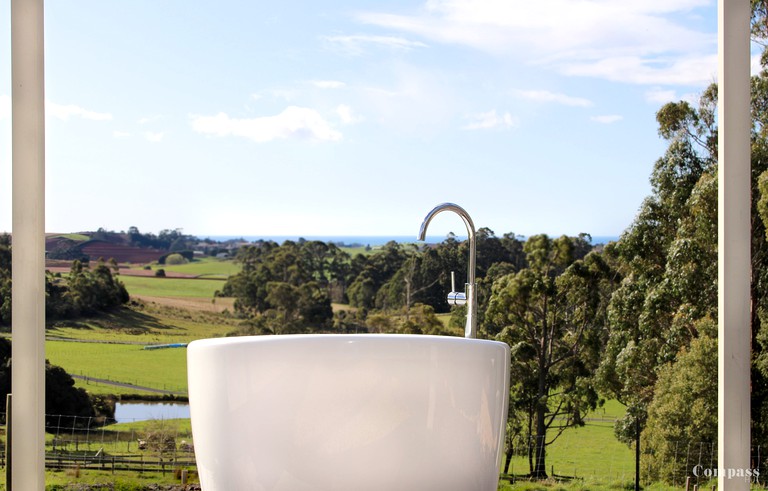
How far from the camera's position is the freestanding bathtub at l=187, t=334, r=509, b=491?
2.03 m

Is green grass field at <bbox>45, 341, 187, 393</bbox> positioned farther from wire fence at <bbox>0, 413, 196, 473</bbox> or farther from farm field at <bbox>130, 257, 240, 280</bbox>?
farm field at <bbox>130, 257, 240, 280</bbox>

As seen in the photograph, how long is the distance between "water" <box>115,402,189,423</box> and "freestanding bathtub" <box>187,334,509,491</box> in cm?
346

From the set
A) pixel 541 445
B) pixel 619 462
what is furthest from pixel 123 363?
pixel 619 462

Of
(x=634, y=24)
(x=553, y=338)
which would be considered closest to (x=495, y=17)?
(x=634, y=24)

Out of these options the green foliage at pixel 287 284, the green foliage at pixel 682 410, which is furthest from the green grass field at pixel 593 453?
the green foliage at pixel 287 284

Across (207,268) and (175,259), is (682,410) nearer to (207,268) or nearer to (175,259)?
(207,268)

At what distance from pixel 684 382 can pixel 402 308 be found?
194cm

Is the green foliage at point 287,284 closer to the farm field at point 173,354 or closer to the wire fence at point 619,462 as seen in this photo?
the farm field at point 173,354

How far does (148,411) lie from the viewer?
5527mm

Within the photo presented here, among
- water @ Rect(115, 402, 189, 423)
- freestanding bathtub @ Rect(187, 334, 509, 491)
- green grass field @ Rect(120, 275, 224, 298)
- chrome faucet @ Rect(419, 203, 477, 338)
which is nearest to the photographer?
freestanding bathtub @ Rect(187, 334, 509, 491)

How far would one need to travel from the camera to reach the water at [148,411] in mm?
5426

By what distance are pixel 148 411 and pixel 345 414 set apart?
12.7ft

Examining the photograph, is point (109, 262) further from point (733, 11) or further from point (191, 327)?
point (733, 11)

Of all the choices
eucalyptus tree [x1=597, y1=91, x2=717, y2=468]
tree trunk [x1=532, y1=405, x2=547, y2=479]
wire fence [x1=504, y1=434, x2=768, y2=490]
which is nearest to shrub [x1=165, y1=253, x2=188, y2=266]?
wire fence [x1=504, y1=434, x2=768, y2=490]
